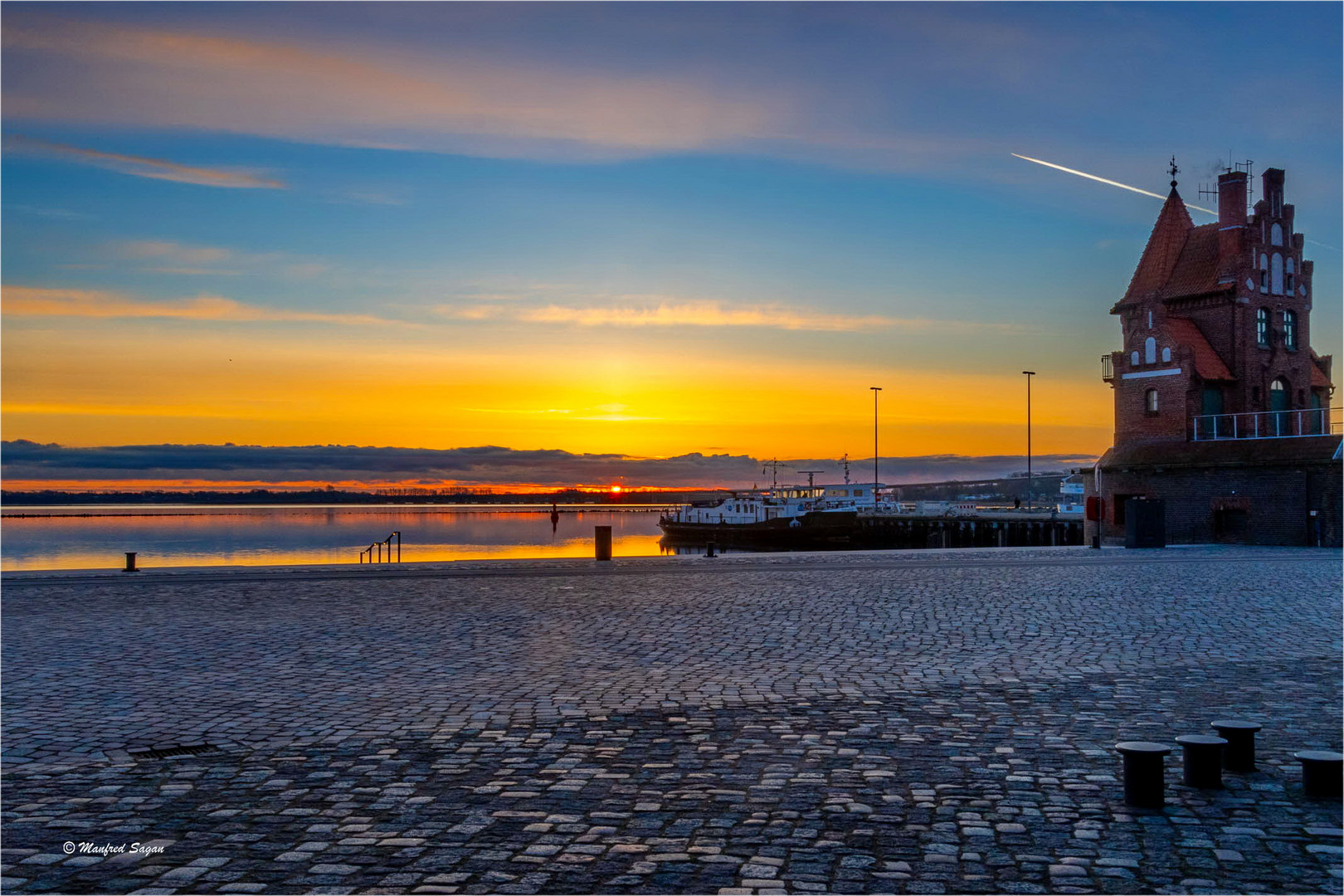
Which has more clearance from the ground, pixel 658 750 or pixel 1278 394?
pixel 1278 394

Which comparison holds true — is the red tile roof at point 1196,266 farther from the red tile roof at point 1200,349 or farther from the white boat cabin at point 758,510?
the white boat cabin at point 758,510

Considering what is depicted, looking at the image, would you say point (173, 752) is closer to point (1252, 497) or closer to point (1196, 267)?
point (1252, 497)

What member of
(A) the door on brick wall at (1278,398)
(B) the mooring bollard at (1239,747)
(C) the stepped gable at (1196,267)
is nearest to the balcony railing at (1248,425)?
(A) the door on brick wall at (1278,398)

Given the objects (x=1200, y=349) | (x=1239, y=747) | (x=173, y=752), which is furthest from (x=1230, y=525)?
Answer: (x=173, y=752)

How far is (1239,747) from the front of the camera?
6.77 metres

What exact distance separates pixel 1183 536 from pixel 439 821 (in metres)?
41.1

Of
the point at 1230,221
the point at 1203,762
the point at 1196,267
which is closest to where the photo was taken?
the point at 1203,762

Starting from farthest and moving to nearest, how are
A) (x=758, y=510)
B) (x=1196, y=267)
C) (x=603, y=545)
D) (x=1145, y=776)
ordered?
(x=758, y=510) < (x=1196, y=267) < (x=603, y=545) < (x=1145, y=776)

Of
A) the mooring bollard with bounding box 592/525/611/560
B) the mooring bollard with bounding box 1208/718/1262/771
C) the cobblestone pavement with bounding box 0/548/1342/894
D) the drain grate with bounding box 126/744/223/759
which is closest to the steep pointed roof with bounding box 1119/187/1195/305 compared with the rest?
the mooring bollard with bounding box 592/525/611/560

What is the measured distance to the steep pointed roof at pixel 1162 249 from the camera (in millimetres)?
50219

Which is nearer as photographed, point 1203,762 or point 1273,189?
point 1203,762

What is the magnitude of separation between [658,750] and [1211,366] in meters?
45.6

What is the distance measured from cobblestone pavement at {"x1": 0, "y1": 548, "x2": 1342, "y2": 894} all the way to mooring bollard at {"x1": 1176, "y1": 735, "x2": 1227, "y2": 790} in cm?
8

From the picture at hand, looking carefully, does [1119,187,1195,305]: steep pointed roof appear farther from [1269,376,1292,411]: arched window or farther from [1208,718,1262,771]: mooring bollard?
[1208,718,1262,771]: mooring bollard
